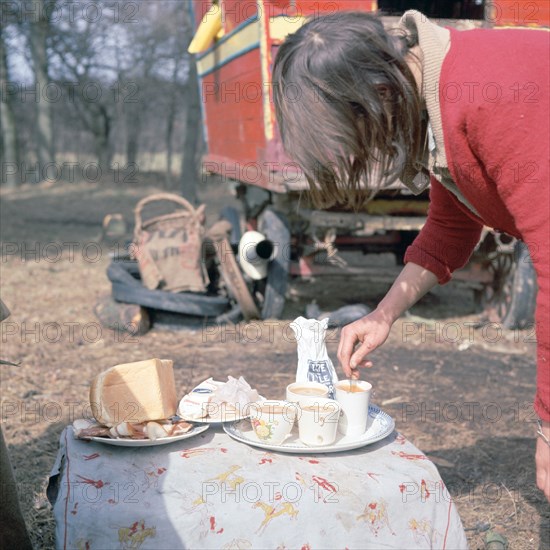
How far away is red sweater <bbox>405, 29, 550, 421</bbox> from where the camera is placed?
137cm

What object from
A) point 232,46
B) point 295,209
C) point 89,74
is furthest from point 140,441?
point 89,74

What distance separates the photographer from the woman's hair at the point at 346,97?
1486 mm

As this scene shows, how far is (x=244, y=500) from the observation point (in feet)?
5.65

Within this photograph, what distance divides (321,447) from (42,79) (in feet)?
64.4

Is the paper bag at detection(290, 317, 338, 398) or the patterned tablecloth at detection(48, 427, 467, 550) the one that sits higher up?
the paper bag at detection(290, 317, 338, 398)

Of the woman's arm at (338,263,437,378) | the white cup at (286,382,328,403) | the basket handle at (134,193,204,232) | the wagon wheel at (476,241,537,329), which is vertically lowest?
the wagon wheel at (476,241,537,329)

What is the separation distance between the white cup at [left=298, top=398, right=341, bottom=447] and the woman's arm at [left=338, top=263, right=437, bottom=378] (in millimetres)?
138

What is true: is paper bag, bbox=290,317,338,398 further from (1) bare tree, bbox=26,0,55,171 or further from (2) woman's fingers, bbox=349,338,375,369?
(1) bare tree, bbox=26,0,55,171

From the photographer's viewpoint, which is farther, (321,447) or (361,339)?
(361,339)

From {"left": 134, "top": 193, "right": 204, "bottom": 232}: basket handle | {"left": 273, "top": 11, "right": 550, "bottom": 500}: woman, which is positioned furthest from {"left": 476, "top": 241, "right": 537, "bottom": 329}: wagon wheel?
{"left": 273, "top": 11, "right": 550, "bottom": 500}: woman

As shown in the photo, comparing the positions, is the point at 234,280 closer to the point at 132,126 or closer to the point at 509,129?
the point at 509,129

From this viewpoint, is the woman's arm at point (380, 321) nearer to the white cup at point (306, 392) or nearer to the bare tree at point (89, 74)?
the white cup at point (306, 392)

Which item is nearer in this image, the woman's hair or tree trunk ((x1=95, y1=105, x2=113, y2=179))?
the woman's hair

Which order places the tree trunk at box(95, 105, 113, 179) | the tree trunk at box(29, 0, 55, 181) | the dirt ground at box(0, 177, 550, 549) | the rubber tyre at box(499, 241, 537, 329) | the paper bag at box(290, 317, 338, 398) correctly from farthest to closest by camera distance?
the tree trunk at box(95, 105, 113, 179) → the tree trunk at box(29, 0, 55, 181) → the rubber tyre at box(499, 241, 537, 329) → the dirt ground at box(0, 177, 550, 549) → the paper bag at box(290, 317, 338, 398)
